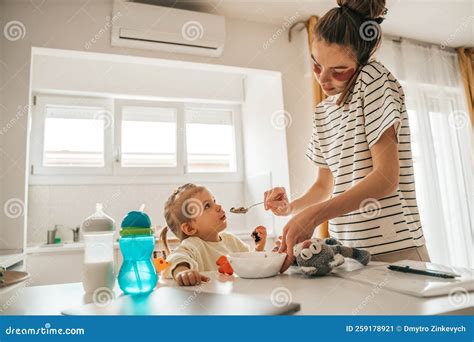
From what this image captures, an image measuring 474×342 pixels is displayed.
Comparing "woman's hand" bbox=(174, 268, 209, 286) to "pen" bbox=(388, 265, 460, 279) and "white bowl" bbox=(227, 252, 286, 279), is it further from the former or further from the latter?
"pen" bbox=(388, 265, 460, 279)

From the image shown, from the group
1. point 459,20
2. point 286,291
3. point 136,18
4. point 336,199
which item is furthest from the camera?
point 459,20

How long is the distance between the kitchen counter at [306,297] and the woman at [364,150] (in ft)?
0.50

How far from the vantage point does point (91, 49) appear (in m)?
2.45

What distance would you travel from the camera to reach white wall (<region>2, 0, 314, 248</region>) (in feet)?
7.46

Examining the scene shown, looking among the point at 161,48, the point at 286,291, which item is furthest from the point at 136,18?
the point at 286,291

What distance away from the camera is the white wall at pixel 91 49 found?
227cm

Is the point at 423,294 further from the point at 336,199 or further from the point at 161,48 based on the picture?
the point at 161,48

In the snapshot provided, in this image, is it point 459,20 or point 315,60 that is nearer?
point 315,60

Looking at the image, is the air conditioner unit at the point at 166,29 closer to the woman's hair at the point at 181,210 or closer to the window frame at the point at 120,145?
the window frame at the point at 120,145

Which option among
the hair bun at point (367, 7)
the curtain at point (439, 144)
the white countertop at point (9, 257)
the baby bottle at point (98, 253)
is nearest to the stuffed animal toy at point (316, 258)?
the baby bottle at point (98, 253)

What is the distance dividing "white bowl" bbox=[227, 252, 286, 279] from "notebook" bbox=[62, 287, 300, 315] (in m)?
0.16

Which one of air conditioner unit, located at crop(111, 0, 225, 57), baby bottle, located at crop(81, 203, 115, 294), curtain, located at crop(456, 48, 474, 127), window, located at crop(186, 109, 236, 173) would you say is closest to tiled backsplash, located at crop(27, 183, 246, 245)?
window, located at crop(186, 109, 236, 173)

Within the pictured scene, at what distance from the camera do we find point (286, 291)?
0.67m
